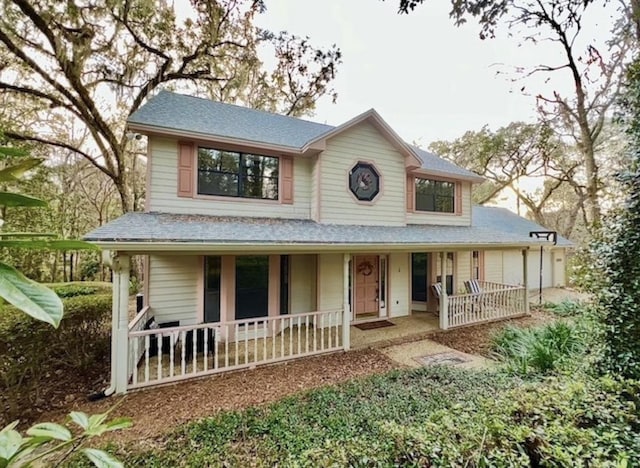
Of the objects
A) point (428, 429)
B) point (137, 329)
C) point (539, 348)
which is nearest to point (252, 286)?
point (137, 329)

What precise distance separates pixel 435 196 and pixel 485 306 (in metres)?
4.03

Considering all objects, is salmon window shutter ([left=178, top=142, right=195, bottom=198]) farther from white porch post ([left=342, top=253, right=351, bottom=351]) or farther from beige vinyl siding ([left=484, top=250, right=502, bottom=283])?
beige vinyl siding ([left=484, top=250, right=502, bottom=283])

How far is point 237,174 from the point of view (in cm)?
765

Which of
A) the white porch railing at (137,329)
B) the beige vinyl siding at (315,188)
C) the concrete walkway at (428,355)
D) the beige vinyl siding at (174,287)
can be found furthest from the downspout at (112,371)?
the concrete walkway at (428,355)

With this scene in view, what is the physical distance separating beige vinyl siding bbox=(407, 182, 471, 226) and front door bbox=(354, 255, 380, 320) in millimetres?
2032

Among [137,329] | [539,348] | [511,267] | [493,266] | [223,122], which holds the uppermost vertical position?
[223,122]

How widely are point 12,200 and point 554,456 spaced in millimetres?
3506

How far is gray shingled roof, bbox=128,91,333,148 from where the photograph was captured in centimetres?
704

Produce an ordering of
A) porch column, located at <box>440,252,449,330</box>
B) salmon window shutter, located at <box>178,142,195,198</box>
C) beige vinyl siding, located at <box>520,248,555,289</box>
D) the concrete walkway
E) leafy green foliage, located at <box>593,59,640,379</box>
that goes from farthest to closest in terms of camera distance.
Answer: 1. beige vinyl siding, located at <box>520,248,555,289</box>
2. porch column, located at <box>440,252,449,330</box>
3. salmon window shutter, located at <box>178,142,195,198</box>
4. the concrete walkway
5. leafy green foliage, located at <box>593,59,640,379</box>

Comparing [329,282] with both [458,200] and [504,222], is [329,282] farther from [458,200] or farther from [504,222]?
[504,222]

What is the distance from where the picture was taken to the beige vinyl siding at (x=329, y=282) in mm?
8266

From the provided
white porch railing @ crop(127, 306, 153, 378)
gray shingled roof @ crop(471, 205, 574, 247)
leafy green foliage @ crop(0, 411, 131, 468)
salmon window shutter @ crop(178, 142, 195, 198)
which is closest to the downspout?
white porch railing @ crop(127, 306, 153, 378)

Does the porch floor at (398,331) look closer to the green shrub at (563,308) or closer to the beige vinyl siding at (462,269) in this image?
the beige vinyl siding at (462,269)

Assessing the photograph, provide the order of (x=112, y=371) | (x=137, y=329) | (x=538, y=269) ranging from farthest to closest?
(x=538, y=269)
(x=137, y=329)
(x=112, y=371)
